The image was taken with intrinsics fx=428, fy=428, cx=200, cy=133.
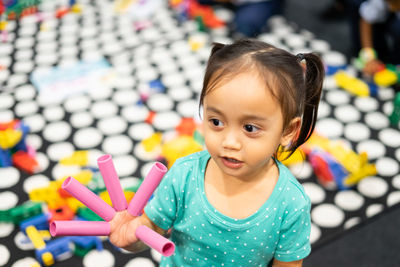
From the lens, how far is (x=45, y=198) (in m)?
0.92

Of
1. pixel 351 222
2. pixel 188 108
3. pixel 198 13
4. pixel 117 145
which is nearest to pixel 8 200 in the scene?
pixel 117 145

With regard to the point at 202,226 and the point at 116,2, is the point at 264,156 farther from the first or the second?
the point at 116,2

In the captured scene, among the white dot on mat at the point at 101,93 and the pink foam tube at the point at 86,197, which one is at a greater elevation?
the pink foam tube at the point at 86,197

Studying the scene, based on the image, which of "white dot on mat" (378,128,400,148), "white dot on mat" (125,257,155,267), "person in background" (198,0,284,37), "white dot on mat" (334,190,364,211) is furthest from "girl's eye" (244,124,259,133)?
"person in background" (198,0,284,37)

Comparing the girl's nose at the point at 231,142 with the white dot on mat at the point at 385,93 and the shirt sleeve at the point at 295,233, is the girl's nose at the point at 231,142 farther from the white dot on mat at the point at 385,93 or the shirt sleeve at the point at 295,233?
the white dot on mat at the point at 385,93

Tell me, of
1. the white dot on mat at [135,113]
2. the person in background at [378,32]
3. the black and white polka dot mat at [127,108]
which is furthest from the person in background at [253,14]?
the white dot on mat at [135,113]

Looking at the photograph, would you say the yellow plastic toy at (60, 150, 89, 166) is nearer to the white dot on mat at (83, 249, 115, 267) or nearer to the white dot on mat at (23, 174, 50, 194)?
the white dot on mat at (23, 174, 50, 194)

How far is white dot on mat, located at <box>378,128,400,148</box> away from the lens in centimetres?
113

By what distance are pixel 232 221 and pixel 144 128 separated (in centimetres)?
67

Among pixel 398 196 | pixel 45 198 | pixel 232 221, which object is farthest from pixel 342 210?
pixel 45 198

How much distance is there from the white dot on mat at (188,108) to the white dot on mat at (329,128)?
0.34m

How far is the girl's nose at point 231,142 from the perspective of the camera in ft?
1.49

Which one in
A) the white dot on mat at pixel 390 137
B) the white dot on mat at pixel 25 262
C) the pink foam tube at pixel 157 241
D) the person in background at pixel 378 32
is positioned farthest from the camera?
the person in background at pixel 378 32

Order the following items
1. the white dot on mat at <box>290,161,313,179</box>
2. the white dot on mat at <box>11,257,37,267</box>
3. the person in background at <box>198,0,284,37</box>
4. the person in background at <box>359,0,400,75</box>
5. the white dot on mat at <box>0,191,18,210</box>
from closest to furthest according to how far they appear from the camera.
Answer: the white dot on mat at <box>11,257,37,267</box>, the white dot on mat at <box>0,191,18,210</box>, the white dot on mat at <box>290,161,313,179</box>, the person in background at <box>359,0,400,75</box>, the person in background at <box>198,0,284,37</box>
